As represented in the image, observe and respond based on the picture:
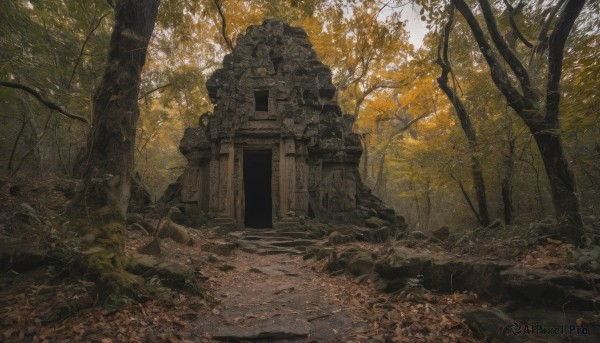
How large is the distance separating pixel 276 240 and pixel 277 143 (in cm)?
401

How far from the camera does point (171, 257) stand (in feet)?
20.3

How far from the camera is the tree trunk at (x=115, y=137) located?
4.62 meters

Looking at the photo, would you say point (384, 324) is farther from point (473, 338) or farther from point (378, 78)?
point (378, 78)

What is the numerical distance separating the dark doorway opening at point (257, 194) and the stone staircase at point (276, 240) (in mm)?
4980

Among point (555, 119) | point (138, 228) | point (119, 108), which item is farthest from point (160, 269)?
point (555, 119)

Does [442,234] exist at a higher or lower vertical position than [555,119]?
lower

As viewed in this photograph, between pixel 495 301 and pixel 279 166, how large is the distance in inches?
360

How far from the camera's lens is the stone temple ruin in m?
12.2

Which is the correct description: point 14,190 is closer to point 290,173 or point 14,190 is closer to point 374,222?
point 290,173

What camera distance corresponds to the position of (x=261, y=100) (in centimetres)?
1443

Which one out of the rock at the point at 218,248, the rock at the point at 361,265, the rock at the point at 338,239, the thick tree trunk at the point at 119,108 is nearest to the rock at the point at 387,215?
the rock at the point at 338,239

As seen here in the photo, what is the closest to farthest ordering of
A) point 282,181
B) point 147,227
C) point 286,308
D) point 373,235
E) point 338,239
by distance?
point 286,308 < point 147,227 < point 338,239 < point 373,235 < point 282,181

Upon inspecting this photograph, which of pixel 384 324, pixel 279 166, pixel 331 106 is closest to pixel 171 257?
pixel 384 324

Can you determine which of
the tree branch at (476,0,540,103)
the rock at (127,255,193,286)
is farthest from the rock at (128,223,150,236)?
the tree branch at (476,0,540,103)
